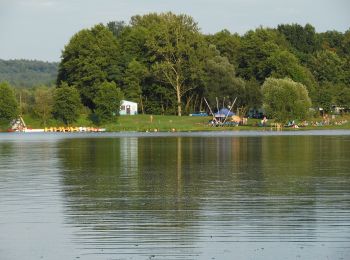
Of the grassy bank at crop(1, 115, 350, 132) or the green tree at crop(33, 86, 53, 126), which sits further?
the green tree at crop(33, 86, 53, 126)

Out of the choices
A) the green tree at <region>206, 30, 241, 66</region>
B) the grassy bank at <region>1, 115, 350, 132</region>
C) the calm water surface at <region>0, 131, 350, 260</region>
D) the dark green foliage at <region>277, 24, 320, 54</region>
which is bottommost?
the calm water surface at <region>0, 131, 350, 260</region>

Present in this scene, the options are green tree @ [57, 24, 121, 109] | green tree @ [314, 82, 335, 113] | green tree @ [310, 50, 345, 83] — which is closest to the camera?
green tree @ [57, 24, 121, 109]

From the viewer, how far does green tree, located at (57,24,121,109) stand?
419 feet

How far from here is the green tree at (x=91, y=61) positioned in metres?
128

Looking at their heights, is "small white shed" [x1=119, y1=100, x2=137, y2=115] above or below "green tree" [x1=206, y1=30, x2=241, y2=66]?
below

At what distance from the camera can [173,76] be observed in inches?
5005

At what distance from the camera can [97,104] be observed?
394ft

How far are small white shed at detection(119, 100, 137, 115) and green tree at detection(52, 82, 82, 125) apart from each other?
7.33m

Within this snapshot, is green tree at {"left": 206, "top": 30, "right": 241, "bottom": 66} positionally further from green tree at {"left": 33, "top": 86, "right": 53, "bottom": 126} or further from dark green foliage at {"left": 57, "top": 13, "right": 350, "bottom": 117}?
green tree at {"left": 33, "top": 86, "right": 53, "bottom": 126}

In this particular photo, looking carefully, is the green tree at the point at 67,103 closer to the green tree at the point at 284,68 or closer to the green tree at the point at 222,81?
the green tree at the point at 222,81

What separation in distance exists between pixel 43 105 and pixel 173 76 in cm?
2060

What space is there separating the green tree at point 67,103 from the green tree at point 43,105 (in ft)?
Result: 3.63

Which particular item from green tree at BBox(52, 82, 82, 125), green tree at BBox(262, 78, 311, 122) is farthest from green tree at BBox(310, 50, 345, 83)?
green tree at BBox(52, 82, 82, 125)

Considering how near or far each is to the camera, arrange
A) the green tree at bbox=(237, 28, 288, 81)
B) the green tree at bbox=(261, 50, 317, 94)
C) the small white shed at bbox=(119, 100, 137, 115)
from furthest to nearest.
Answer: the green tree at bbox=(237, 28, 288, 81) → the green tree at bbox=(261, 50, 317, 94) → the small white shed at bbox=(119, 100, 137, 115)
